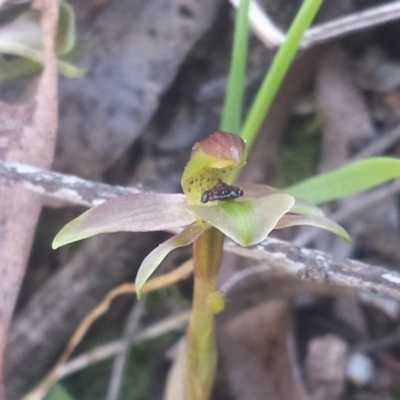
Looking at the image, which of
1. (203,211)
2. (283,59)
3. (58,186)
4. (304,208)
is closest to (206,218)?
(203,211)

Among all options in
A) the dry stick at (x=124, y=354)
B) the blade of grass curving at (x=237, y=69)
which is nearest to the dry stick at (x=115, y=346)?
the dry stick at (x=124, y=354)

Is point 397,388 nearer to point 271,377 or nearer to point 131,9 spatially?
point 271,377

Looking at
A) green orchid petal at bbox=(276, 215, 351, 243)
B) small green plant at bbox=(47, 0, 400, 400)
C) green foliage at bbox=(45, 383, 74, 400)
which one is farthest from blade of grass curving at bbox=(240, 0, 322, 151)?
green foliage at bbox=(45, 383, 74, 400)

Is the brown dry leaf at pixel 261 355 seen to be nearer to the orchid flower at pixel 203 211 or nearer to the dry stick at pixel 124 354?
the dry stick at pixel 124 354

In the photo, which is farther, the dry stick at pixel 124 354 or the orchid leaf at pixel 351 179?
the dry stick at pixel 124 354

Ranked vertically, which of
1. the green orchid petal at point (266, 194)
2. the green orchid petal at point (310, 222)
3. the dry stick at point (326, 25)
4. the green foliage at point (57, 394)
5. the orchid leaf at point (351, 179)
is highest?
the dry stick at point (326, 25)

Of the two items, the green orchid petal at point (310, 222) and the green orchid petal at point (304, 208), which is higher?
the green orchid petal at point (304, 208)

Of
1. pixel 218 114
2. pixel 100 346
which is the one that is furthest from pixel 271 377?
pixel 218 114

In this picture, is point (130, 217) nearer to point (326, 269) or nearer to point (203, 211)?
point (203, 211)

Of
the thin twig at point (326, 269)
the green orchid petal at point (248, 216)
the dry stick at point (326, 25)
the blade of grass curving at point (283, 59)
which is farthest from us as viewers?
the dry stick at point (326, 25)
